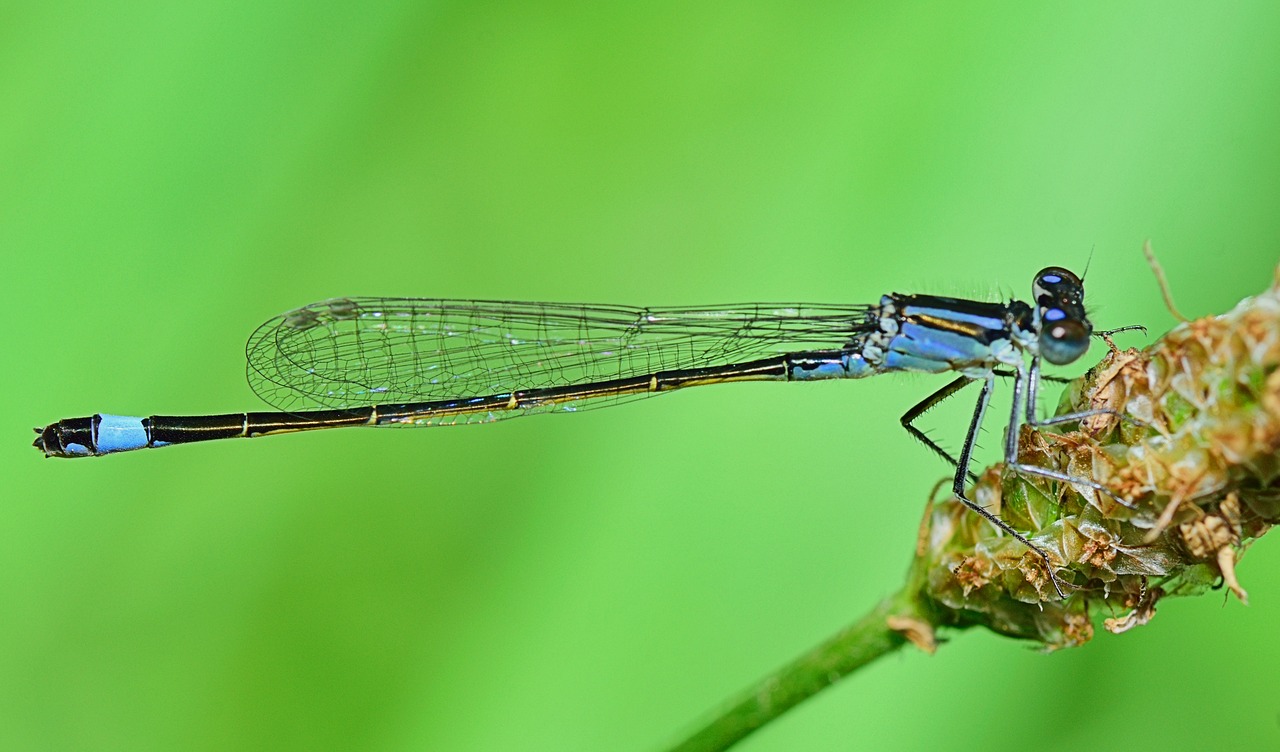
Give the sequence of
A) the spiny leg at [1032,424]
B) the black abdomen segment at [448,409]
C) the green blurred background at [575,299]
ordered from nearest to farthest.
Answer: the spiny leg at [1032,424], the green blurred background at [575,299], the black abdomen segment at [448,409]

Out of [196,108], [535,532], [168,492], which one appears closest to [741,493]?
[535,532]

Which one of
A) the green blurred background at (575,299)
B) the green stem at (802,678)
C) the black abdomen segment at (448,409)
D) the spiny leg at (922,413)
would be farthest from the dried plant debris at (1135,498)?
the black abdomen segment at (448,409)

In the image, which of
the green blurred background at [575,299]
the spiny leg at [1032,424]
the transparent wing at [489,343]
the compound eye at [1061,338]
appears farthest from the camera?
the transparent wing at [489,343]

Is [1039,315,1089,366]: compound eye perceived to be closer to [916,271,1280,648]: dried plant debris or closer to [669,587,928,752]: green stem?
[916,271,1280,648]: dried plant debris

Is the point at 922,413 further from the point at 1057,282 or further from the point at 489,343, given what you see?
the point at 489,343

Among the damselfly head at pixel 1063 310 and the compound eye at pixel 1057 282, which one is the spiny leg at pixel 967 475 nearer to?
the damselfly head at pixel 1063 310

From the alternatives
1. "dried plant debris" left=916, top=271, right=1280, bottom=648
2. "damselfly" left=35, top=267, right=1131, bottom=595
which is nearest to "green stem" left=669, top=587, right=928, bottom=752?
"dried plant debris" left=916, top=271, right=1280, bottom=648

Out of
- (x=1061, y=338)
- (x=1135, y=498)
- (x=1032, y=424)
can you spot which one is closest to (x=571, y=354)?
(x=1061, y=338)

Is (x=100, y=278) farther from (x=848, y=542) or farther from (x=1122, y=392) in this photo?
(x=1122, y=392)
